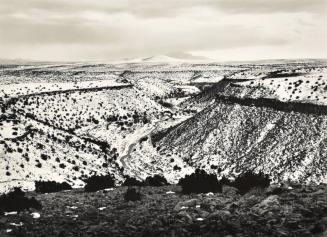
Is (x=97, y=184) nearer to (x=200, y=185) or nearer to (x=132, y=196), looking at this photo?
(x=132, y=196)

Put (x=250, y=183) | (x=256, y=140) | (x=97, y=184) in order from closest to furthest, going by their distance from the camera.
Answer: (x=250, y=183)
(x=97, y=184)
(x=256, y=140)

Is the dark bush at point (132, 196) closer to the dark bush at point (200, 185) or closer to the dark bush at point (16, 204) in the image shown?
the dark bush at point (200, 185)

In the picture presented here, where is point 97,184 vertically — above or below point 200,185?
below

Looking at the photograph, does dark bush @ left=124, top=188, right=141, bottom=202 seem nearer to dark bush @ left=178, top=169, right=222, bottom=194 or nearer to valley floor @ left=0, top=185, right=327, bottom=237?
valley floor @ left=0, top=185, right=327, bottom=237

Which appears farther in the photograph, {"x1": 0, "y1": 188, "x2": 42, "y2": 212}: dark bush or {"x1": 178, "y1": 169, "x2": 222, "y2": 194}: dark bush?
{"x1": 178, "y1": 169, "x2": 222, "y2": 194}: dark bush

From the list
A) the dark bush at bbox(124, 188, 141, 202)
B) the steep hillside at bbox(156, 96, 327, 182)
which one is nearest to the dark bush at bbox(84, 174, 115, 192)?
the dark bush at bbox(124, 188, 141, 202)

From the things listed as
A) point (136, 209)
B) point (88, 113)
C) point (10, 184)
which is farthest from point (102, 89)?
point (136, 209)

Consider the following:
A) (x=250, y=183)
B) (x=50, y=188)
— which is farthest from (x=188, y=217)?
(x=50, y=188)

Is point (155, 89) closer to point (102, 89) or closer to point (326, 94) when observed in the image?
point (102, 89)

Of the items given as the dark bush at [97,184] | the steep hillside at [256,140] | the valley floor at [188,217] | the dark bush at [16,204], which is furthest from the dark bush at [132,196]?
the steep hillside at [256,140]
